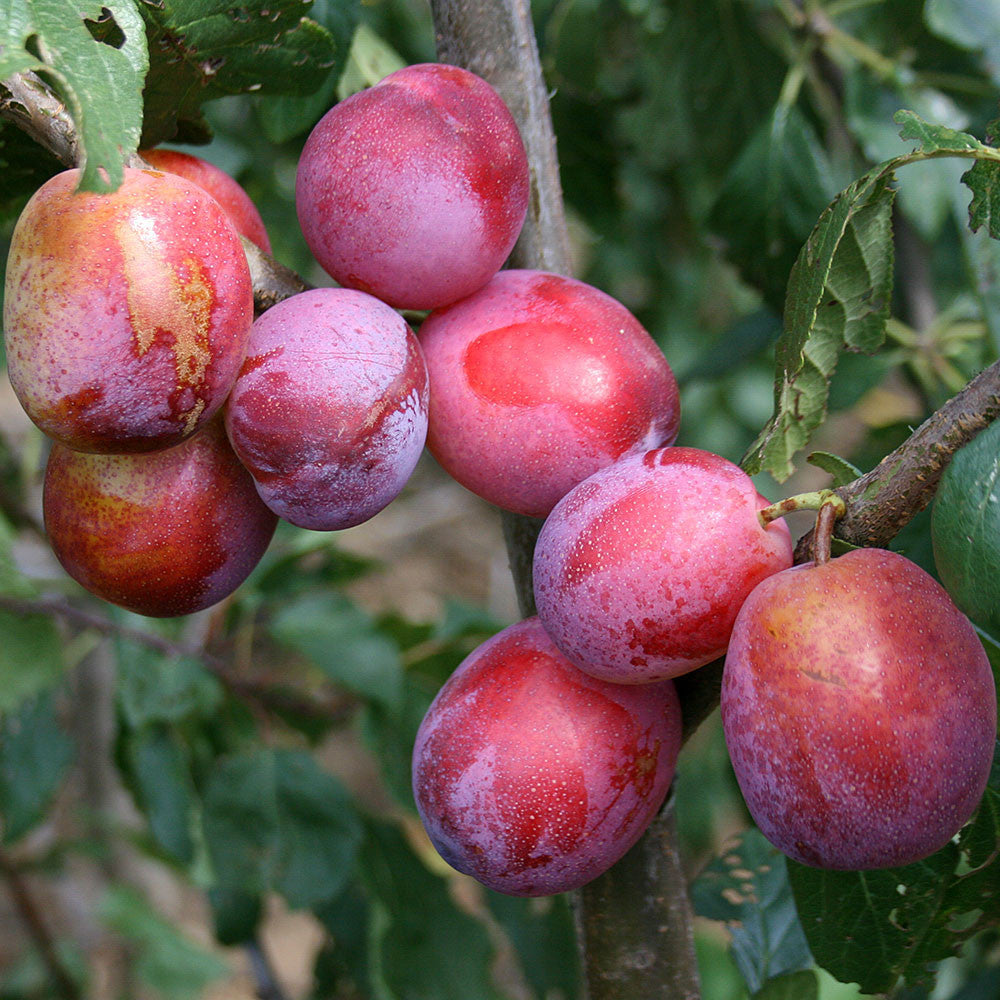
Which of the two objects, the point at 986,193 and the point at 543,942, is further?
the point at 543,942

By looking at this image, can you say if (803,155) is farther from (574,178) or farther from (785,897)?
(785,897)

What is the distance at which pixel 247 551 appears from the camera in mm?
551

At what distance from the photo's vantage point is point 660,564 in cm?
45

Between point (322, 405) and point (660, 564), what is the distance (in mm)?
185

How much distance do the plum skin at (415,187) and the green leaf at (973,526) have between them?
10.9 inches

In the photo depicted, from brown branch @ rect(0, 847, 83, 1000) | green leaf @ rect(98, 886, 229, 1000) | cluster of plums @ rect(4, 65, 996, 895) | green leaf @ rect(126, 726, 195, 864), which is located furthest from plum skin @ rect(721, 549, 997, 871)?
green leaf @ rect(98, 886, 229, 1000)

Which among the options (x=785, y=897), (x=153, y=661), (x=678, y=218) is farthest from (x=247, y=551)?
(x=678, y=218)

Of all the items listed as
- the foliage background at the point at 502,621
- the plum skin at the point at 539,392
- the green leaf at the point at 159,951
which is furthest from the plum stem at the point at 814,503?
the green leaf at the point at 159,951

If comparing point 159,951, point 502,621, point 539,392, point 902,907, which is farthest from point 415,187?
point 159,951

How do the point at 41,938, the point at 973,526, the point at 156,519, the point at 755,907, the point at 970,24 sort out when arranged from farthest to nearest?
the point at 41,938 < the point at 970,24 < the point at 755,907 < the point at 156,519 < the point at 973,526

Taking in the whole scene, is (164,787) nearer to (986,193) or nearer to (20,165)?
(20,165)

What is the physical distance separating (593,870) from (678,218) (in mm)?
1316

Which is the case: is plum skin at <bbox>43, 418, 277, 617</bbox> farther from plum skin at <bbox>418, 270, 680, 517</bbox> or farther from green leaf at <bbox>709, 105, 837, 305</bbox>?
green leaf at <bbox>709, 105, 837, 305</bbox>

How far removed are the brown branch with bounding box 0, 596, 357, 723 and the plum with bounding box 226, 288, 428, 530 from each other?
2.70 ft
